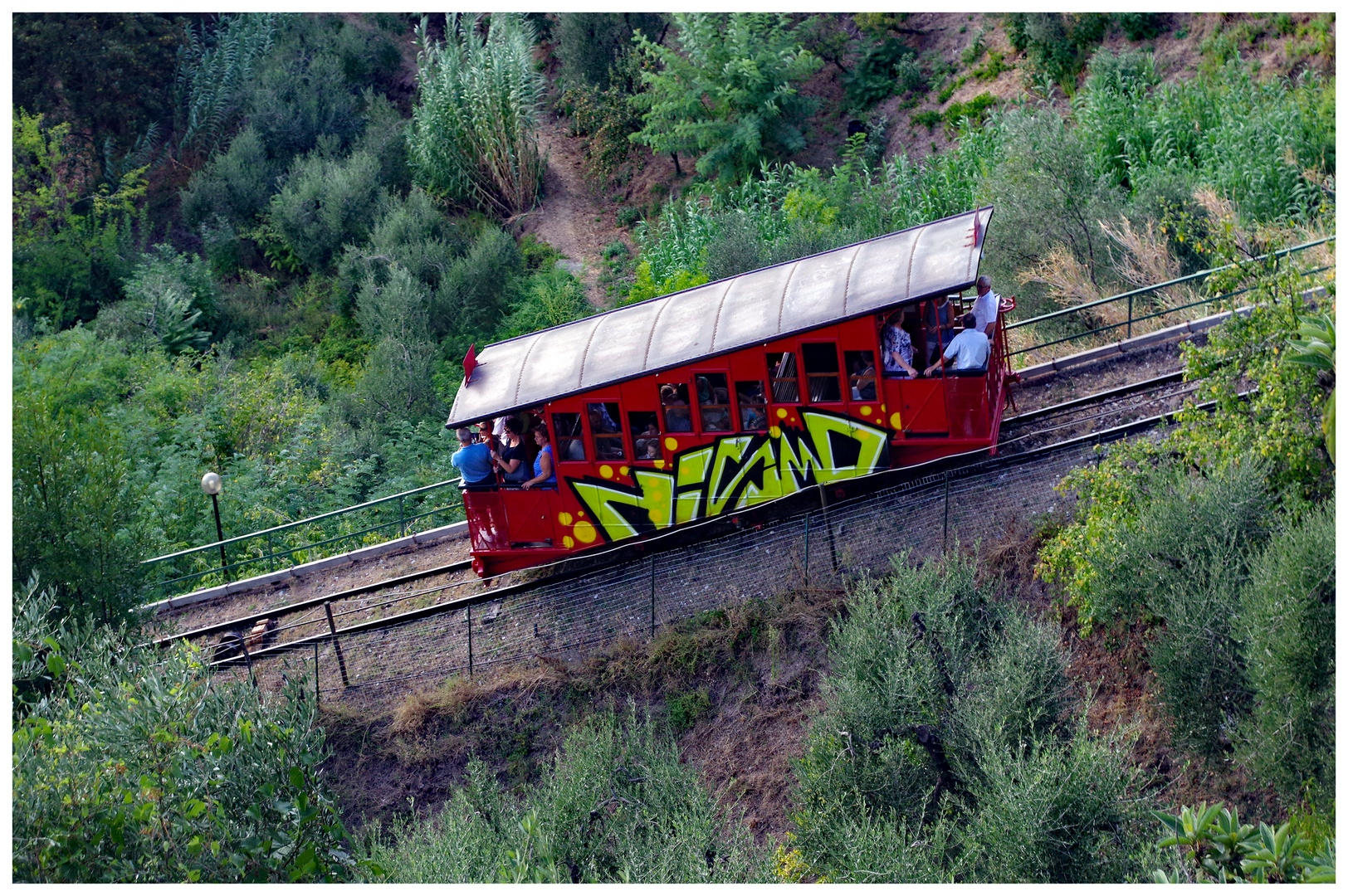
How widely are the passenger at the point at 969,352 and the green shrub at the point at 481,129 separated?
23.6 metres

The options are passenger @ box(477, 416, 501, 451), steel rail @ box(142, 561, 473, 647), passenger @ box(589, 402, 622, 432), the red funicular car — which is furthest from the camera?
steel rail @ box(142, 561, 473, 647)

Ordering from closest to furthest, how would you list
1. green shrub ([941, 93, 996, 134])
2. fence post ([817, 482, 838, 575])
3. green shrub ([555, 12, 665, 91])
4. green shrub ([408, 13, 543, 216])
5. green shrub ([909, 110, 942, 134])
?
fence post ([817, 482, 838, 575])
green shrub ([941, 93, 996, 134])
green shrub ([909, 110, 942, 134])
green shrub ([408, 13, 543, 216])
green shrub ([555, 12, 665, 91])

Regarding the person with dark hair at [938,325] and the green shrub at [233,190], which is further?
the green shrub at [233,190]

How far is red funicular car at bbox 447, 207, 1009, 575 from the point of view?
14.9 metres

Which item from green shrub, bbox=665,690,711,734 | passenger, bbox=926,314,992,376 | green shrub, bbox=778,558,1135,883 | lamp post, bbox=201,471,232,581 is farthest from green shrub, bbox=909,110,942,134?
green shrub, bbox=665,690,711,734

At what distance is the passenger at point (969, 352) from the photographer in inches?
581

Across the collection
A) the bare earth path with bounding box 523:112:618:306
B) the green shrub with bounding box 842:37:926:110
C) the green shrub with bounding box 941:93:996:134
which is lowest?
the bare earth path with bounding box 523:112:618:306

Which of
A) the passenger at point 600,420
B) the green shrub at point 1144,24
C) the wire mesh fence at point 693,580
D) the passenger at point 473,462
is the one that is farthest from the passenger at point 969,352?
the green shrub at point 1144,24

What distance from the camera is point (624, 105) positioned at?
3803cm

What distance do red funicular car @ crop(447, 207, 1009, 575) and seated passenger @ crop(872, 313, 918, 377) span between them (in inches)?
1.3

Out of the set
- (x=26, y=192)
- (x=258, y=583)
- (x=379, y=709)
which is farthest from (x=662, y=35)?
(x=379, y=709)

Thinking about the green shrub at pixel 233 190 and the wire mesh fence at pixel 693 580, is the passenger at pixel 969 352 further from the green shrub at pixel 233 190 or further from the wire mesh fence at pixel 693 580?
the green shrub at pixel 233 190

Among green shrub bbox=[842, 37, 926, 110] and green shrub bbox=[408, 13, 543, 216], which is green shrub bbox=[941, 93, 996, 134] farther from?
green shrub bbox=[408, 13, 543, 216]

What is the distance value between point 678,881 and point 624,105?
3123 cm
